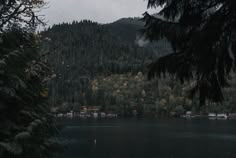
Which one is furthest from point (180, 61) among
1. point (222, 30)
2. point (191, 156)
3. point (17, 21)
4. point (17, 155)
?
point (191, 156)

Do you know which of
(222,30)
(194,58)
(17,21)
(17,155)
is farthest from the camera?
(17,21)

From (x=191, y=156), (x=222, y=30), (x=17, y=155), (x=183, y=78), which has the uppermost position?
(x=222, y=30)

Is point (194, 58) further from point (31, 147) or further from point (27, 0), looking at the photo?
point (27, 0)

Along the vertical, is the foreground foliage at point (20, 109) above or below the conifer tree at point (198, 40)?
below

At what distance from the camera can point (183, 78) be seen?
6941 mm

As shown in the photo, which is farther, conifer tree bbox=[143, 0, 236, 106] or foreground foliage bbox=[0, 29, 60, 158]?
conifer tree bbox=[143, 0, 236, 106]

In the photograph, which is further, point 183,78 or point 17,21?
point 17,21

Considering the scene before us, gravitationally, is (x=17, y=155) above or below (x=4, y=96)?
below

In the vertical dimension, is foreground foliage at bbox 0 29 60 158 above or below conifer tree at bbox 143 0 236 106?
below

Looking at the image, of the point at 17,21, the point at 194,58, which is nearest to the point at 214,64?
the point at 194,58

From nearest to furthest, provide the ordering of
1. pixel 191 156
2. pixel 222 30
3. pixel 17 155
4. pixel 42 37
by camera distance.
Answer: pixel 17 155 < pixel 222 30 < pixel 42 37 < pixel 191 156

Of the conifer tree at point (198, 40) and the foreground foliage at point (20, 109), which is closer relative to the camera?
the foreground foliage at point (20, 109)

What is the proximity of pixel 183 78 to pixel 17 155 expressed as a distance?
8.81 feet

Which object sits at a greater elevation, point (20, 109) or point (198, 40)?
point (198, 40)
